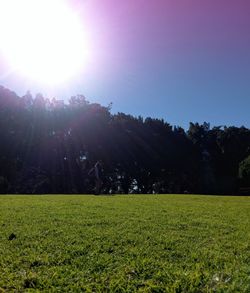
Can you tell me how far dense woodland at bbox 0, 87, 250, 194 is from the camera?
43.6 metres

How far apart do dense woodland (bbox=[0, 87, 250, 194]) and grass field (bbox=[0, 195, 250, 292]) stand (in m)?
28.6

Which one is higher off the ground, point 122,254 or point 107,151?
point 107,151

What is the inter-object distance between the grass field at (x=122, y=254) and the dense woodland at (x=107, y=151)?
28632 millimetres

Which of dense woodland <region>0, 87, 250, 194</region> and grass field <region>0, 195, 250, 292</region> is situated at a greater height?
dense woodland <region>0, 87, 250, 194</region>

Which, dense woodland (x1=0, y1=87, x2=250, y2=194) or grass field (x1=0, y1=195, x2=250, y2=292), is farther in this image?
dense woodland (x1=0, y1=87, x2=250, y2=194)

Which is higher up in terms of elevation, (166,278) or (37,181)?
(37,181)

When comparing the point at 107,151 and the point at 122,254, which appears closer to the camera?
the point at 122,254

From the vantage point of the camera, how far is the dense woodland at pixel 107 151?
4356 cm

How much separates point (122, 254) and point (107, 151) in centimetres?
4164

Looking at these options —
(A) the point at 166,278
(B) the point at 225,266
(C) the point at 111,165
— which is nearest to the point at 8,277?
(A) the point at 166,278

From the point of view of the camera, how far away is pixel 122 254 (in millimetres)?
6480

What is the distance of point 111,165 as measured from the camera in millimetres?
49156

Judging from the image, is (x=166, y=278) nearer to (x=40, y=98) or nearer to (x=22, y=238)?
(x=22, y=238)

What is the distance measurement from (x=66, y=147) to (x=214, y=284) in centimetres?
4212
